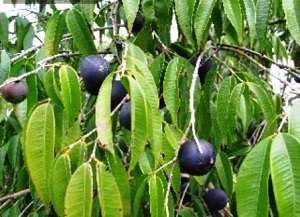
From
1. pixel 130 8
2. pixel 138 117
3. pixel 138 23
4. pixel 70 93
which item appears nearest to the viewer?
pixel 138 117

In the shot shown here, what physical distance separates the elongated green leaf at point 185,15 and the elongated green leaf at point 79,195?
0.39 metres

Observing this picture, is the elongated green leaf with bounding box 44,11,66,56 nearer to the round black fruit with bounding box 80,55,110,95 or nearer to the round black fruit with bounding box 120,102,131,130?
the round black fruit with bounding box 80,55,110,95

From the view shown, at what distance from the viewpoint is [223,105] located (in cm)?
109

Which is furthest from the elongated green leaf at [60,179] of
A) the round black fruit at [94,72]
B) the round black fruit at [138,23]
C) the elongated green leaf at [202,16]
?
the round black fruit at [138,23]

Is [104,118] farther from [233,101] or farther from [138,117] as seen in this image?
[233,101]

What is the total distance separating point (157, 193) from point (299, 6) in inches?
15.3

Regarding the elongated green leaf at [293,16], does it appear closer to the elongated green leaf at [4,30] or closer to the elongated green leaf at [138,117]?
the elongated green leaf at [138,117]

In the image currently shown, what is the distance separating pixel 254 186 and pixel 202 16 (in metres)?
0.41

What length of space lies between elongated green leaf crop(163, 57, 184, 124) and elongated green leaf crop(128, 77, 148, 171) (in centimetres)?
21

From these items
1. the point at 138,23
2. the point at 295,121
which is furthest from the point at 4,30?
the point at 295,121

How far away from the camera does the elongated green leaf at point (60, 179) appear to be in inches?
33.3

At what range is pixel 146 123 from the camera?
0.80m

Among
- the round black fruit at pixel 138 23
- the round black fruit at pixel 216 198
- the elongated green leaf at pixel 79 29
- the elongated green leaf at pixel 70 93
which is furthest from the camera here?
the round black fruit at pixel 216 198

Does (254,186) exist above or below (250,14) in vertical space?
below
